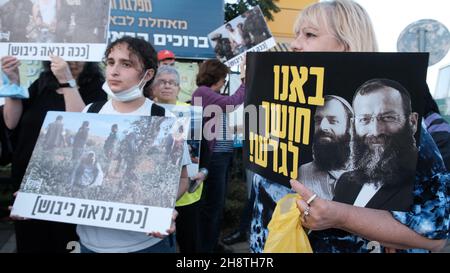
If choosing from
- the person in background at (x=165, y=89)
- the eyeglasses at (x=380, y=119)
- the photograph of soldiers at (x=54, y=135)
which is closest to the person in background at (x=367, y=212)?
the eyeglasses at (x=380, y=119)

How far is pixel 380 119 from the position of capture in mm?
1259

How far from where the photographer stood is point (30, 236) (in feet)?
7.92

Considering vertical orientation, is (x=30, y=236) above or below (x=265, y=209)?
below

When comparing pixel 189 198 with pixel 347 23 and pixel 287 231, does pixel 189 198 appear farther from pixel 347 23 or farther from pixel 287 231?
pixel 347 23

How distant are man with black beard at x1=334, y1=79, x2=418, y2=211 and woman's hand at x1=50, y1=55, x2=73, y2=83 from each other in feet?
5.62

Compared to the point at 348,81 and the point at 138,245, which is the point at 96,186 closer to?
Result: the point at 138,245

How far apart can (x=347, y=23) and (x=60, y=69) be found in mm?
1612

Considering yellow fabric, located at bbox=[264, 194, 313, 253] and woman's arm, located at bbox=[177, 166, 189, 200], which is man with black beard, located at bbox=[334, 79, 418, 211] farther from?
woman's arm, located at bbox=[177, 166, 189, 200]

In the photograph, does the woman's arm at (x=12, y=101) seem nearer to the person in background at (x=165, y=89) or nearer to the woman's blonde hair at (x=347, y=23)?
the person in background at (x=165, y=89)

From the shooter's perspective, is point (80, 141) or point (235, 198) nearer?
point (80, 141)

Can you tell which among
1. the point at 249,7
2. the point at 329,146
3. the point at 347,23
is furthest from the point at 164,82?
the point at 249,7

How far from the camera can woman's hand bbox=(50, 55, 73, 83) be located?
2.32m
